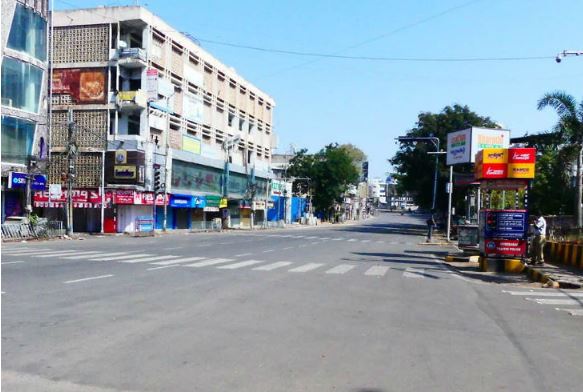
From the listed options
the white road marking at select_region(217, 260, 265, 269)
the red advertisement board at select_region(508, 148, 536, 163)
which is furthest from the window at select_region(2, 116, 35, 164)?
the red advertisement board at select_region(508, 148, 536, 163)

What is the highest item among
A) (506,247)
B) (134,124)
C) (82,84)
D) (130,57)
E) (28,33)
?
(130,57)

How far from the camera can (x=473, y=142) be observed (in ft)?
131

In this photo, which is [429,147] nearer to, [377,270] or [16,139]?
[16,139]

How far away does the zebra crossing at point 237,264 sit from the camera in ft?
57.8

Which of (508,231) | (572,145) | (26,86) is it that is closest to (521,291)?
(508,231)

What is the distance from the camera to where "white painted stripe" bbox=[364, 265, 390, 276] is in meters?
17.4

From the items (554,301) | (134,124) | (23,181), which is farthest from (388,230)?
(554,301)

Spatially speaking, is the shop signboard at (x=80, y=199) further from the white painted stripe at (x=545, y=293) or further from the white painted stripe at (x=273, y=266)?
the white painted stripe at (x=545, y=293)

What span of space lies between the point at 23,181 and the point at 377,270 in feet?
96.0

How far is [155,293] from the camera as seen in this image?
11.8 m

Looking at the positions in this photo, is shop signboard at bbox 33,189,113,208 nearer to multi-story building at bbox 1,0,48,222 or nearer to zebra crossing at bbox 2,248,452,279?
multi-story building at bbox 1,0,48,222

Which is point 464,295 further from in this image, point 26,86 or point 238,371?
point 26,86

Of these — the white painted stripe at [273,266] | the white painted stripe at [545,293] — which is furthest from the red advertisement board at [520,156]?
the white painted stripe at [273,266]

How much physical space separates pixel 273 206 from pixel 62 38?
43763mm
